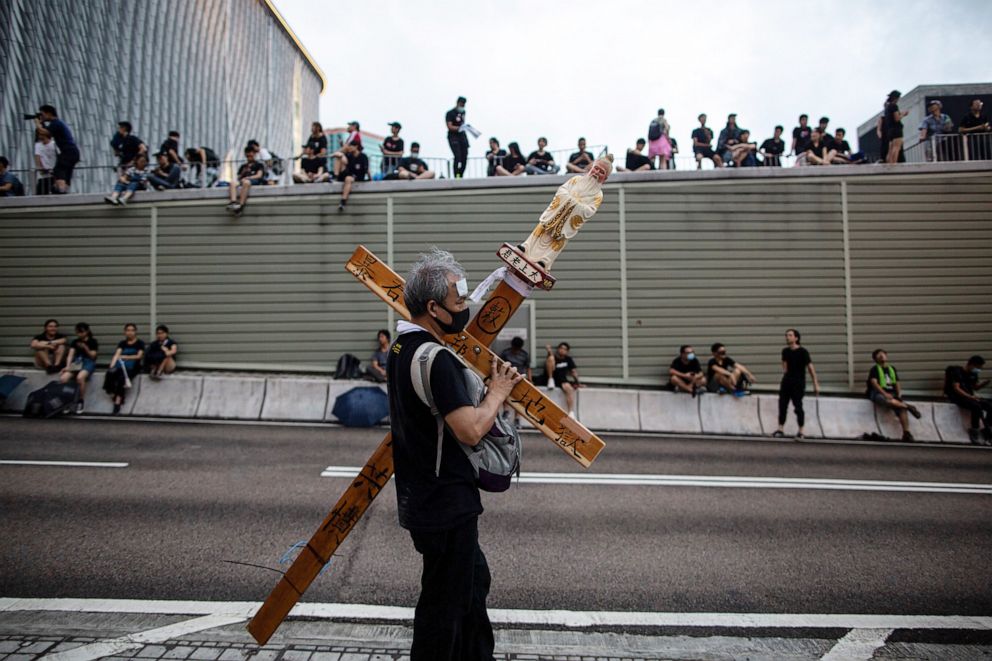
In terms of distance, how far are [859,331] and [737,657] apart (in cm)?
1275

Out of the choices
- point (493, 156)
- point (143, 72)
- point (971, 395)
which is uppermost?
point (143, 72)

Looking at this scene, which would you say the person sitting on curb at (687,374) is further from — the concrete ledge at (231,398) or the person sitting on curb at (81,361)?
the person sitting on curb at (81,361)

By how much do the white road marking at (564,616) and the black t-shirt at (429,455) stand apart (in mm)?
1568

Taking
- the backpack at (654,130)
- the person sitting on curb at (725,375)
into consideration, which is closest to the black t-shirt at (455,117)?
the backpack at (654,130)

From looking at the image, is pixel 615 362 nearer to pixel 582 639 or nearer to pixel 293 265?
pixel 293 265

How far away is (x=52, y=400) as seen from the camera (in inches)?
429

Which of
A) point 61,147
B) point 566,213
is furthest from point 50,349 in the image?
point 566,213

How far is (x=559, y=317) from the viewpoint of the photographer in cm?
1391

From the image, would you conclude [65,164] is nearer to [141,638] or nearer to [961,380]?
[141,638]

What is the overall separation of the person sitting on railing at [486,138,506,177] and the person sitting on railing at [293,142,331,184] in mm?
3949

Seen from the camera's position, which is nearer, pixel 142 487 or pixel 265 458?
pixel 142 487

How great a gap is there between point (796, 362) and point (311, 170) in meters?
11.8

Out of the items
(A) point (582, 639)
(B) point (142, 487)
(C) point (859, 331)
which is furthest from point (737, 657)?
(C) point (859, 331)

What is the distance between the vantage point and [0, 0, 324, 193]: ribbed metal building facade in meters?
15.9
